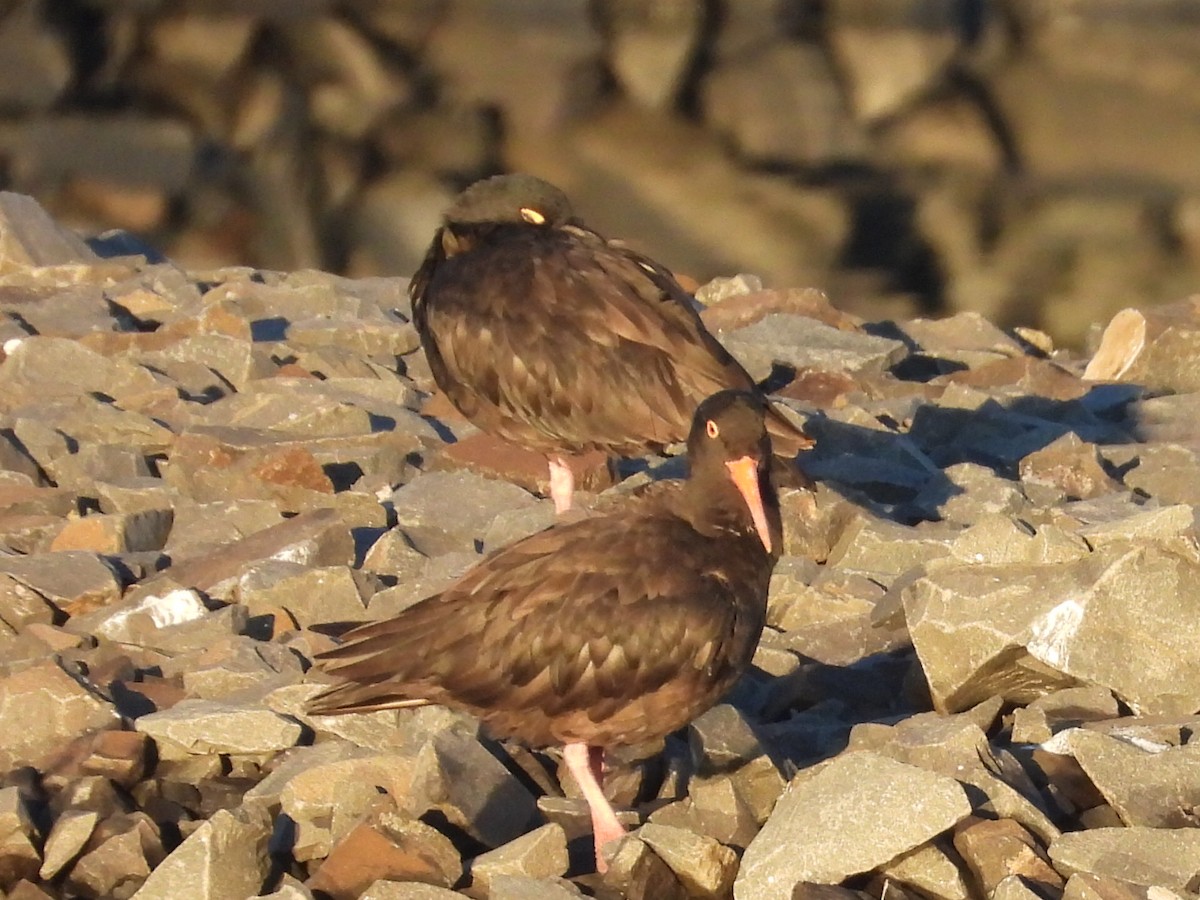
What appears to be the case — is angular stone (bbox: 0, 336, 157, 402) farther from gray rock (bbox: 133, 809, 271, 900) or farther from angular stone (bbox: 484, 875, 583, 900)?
angular stone (bbox: 484, 875, 583, 900)

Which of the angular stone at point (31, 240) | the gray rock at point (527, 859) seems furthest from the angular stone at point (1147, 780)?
the angular stone at point (31, 240)

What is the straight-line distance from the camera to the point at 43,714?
20.7ft

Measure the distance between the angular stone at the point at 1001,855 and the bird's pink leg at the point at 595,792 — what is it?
3.19 feet

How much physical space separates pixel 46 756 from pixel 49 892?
0.74 m

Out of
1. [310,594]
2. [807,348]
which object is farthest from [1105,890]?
[807,348]

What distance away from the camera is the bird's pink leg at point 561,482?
8.29 meters

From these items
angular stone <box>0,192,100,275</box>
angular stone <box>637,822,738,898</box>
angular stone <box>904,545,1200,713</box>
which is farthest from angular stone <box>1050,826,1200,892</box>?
angular stone <box>0,192,100,275</box>

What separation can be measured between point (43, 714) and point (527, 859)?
1842 mm

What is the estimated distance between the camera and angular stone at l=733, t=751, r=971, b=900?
508 cm

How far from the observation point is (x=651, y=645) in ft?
18.5

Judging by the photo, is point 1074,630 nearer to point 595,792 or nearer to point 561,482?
point 595,792

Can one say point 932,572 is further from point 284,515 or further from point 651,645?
point 284,515

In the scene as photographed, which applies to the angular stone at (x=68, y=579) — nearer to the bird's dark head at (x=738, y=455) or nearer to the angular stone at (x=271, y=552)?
the angular stone at (x=271, y=552)

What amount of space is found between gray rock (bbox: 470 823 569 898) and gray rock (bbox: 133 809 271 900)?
0.63m
